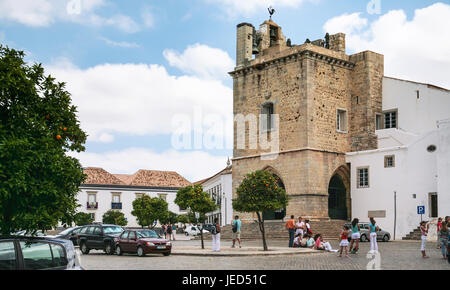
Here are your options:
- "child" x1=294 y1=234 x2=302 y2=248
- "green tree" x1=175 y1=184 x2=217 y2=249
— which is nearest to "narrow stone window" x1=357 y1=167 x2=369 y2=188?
"child" x1=294 y1=234 x2=302 y2=248

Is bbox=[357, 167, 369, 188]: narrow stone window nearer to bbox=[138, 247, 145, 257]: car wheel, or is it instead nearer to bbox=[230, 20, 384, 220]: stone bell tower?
bbox=[230, 20, 384, 220]: stone bell tower

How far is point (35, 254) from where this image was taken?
8016 millimetres

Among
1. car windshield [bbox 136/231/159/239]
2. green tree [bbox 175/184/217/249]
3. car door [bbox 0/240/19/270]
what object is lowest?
car windshield [bbox 136/231/159/239]

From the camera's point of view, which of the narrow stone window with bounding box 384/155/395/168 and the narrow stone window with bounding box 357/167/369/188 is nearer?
the narrow stone window with bounding box 384/155/395/168

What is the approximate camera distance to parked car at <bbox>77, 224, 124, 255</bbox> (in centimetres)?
2355

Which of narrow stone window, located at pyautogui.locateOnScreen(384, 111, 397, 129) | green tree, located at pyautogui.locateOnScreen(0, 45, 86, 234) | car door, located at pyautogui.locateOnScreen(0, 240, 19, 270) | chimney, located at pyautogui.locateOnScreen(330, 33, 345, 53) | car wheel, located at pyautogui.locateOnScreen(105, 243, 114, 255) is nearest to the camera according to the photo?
car door, located at pyautogui.locateOnScreen(0, 240, 19, 270)

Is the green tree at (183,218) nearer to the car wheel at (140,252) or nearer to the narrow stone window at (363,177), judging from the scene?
the narrow stone window at (363,177)

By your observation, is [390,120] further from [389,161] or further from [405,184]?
[405,184]

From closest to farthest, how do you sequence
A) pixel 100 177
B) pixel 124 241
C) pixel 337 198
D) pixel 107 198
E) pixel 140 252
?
pixel 140 252, pixel 124 241, pixel 337 198, pixel 107 198, pixel 100 177

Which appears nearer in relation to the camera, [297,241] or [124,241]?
[124,241]

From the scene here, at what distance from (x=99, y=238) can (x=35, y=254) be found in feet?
53.9

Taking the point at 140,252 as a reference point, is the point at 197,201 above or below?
above

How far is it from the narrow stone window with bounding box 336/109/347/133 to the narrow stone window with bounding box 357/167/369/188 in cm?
317

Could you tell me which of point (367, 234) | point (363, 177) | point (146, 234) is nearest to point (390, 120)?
point (363, 177)
